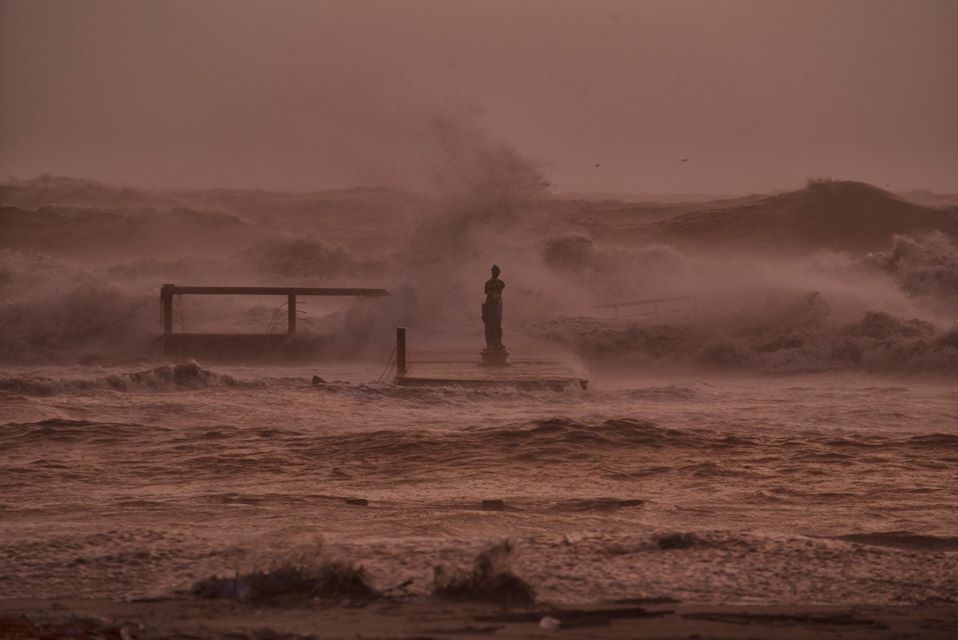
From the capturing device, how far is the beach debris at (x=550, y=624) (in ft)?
19.2

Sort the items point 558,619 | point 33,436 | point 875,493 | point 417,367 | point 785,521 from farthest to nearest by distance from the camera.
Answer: point 417,367 < point 33,436 < point 875,493 < point 785,521 < point 558,619

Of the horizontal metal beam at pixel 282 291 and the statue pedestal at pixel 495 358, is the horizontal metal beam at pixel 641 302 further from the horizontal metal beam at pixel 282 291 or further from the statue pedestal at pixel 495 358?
the statue pedestal at pixel 495 358

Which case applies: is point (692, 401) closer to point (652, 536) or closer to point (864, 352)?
point (864, 352)

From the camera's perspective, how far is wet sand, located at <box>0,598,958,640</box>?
577 cm

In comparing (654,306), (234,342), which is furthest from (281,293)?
(654,306)

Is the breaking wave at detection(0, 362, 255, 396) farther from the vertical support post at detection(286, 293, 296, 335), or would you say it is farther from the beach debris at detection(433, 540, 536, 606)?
the beach debris at detection(433, 540, 536, 606)

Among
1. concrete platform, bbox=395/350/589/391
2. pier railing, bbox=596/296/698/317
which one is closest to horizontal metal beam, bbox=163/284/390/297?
concrete platform, bbox=395/350/589/391

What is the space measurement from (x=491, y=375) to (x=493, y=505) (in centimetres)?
Answer: 972

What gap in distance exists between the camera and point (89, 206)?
183 ft

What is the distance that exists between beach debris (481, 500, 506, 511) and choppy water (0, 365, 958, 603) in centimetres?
20

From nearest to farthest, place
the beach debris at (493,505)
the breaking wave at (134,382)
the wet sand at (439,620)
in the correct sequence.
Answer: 1. the wet sand at (439,620)
2. the beach debris at (493,505)
3. the breaking wave at (134,382)

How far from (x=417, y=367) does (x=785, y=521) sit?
1258 cm

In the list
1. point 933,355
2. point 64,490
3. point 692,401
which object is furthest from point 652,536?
point 933,355

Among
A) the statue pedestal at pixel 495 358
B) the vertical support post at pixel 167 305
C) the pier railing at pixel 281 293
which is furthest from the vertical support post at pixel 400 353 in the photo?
the vertical support post at pixel 167 305
